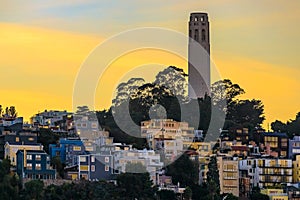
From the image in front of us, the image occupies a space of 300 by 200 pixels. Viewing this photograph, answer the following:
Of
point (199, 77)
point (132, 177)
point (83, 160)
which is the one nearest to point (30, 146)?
point (83, 160)

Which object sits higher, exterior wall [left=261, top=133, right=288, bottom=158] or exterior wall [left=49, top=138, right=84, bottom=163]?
exterior wall [left=261, top=133, right=288, bottom=158]

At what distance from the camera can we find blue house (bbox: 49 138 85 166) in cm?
4872

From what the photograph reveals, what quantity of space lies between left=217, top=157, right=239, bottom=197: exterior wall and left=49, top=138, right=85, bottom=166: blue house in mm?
4670

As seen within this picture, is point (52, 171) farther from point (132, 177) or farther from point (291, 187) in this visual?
point (291, 187)

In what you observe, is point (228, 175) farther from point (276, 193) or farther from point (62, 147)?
point (62, 147)

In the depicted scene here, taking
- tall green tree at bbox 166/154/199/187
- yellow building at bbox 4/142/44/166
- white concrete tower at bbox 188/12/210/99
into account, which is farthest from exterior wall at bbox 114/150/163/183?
white concrete tower at bbox 188/12/210/99

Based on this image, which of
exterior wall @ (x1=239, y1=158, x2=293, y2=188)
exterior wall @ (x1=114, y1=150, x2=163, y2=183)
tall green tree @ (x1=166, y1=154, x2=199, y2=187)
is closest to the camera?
tall green tree @ (x1=166, y1=154, x2=199, y2=187)

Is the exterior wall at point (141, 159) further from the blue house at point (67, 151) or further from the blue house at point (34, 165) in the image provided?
the blue house at point (34, 165)

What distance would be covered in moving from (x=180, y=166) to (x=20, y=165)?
5407 mm

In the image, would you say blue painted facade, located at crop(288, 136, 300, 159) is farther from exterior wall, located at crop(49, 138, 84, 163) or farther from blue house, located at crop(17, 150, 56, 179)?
blue house, located at crop(17, 150, 56, 179)

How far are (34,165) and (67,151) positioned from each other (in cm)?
279

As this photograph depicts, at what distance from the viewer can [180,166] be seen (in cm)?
4853

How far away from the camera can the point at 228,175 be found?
50.1m

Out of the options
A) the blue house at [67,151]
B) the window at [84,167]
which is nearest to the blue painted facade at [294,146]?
the blue house at [67,151]
